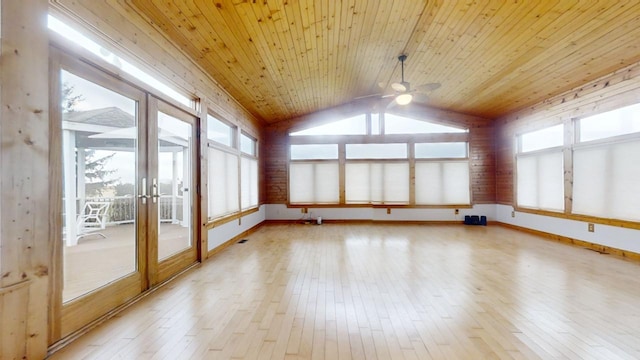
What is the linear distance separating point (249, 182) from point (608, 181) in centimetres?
677

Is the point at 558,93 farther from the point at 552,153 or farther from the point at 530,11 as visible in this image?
the point at 530,11

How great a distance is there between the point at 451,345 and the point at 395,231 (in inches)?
180

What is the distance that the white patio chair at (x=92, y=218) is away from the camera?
221 centimetres

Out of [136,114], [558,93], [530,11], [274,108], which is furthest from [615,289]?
[274,108]

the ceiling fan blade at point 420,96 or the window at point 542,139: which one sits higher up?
the ceiling fan blade at point 420,96

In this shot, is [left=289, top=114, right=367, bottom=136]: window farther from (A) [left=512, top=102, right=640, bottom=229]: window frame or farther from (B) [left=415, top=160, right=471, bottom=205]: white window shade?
(A) [left=512, top=102, right=640, bottom=229]: window frame

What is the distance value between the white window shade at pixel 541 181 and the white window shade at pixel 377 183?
2649mm

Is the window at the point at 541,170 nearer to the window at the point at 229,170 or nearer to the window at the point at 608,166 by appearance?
the window at the point at 608,166

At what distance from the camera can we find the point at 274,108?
255 inches

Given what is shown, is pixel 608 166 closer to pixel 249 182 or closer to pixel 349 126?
pixel 349 126

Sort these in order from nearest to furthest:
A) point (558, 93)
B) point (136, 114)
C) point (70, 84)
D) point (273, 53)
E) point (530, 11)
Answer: point (70, 84) → point (136, 114) → point (530, 11) → point (273, 53) → point (558, 93)

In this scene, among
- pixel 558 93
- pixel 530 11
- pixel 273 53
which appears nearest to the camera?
pixel 530 11

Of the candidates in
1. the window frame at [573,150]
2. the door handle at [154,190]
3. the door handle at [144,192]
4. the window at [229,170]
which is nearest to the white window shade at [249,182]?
the window at [229,170]

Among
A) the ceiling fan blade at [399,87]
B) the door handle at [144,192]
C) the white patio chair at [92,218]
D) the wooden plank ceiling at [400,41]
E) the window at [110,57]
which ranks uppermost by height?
the wooden plank ceiling at [400,41]
